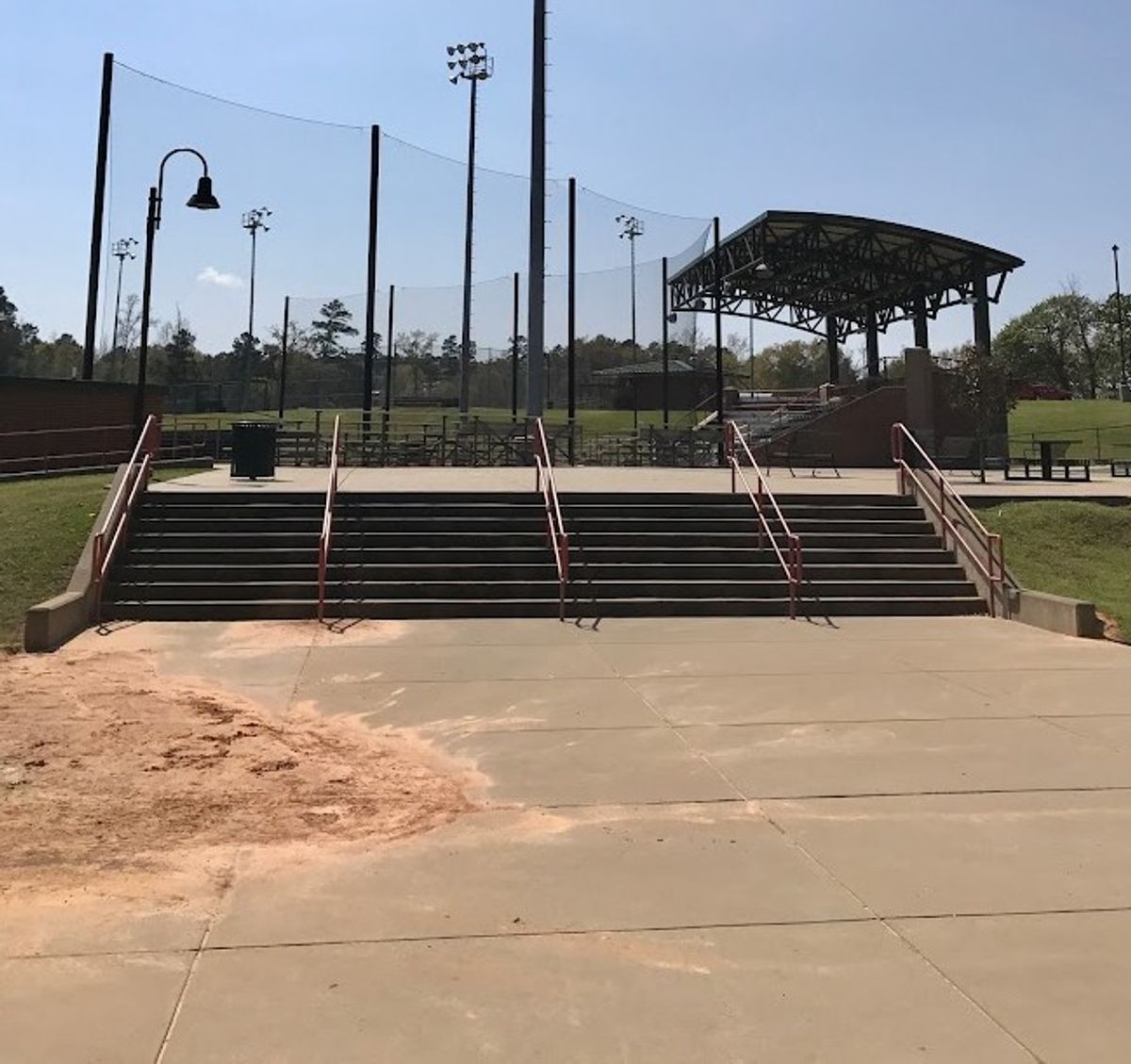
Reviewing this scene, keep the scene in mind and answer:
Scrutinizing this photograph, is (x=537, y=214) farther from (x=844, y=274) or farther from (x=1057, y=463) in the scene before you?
(x=844, y=274)

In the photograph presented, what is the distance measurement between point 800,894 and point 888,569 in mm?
9383

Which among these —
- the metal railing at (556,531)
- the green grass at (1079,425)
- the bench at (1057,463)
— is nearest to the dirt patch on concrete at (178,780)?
the metal railing at (556,531)

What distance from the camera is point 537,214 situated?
24.6 m

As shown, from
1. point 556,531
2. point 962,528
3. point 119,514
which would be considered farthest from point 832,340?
point 119,514

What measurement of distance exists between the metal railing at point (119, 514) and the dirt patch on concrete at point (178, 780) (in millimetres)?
3486

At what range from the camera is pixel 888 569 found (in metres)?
12.5

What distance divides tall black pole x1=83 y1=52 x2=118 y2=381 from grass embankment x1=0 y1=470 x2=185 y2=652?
1206 centimetres

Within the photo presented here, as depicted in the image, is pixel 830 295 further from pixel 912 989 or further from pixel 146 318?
pixel 912 989

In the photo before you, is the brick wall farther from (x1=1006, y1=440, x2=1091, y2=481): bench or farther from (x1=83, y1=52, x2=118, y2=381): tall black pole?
(x1=1006, y1=440, x2=1091, y2=481): bench

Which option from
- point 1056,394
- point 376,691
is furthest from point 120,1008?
point 1056,394

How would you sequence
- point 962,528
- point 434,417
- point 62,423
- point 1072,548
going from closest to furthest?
1. point 962,528
2. point 1072,548
3. point 62,423
4. point 434,417

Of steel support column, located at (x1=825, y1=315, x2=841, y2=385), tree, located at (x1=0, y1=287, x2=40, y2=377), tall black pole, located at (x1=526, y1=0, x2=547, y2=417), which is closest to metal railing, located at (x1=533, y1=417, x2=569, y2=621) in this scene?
tall black pole, located at (x1=526, y1=0, x2=547, y2=417)

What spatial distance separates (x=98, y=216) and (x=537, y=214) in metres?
12.7

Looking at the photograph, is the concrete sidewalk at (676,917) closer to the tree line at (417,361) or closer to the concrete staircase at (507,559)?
the concrete staircase at (507,559)
